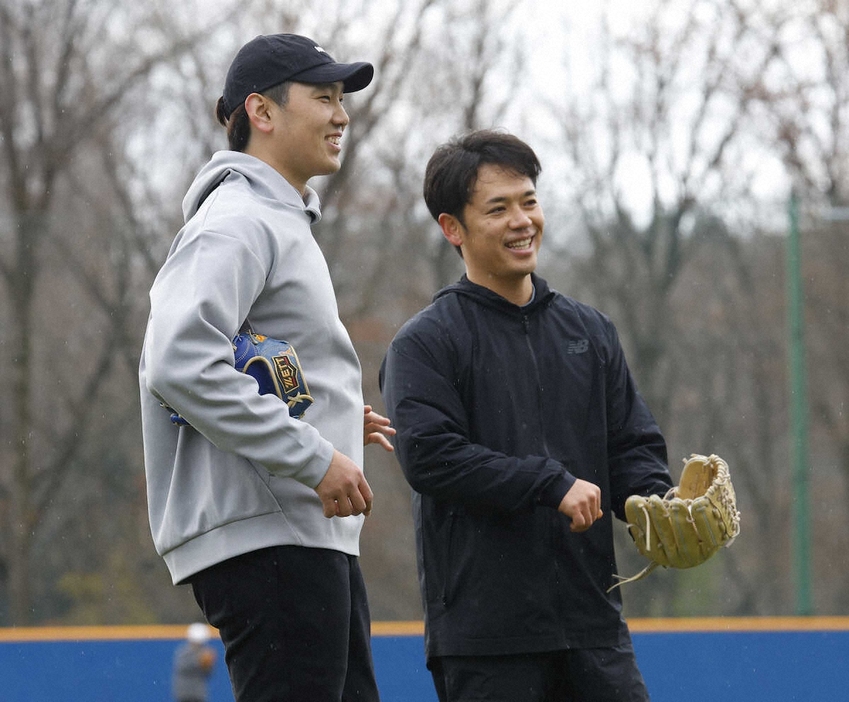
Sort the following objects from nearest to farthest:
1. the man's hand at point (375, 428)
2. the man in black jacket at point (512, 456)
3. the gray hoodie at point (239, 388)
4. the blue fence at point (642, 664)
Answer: the gray hoodie at point (239, 388)
the man in black jacket at point (512, 456)
the man's hand at point (375, 428)
the blue fence at point (642, 664)

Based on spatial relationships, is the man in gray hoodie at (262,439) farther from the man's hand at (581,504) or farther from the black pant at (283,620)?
the man's hand at (581,504)

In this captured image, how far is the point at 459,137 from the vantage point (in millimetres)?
3395

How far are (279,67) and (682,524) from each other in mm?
1387

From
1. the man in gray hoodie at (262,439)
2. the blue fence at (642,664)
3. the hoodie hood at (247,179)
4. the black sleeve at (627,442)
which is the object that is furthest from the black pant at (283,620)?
the blue fence at (642,664)

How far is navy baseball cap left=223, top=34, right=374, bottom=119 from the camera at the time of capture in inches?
112

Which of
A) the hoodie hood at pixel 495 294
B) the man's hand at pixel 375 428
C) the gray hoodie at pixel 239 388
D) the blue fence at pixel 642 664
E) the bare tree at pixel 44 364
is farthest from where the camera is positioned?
the bare tree at pixel 44 364

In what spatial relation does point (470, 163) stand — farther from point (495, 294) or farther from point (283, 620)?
point (283, 620)

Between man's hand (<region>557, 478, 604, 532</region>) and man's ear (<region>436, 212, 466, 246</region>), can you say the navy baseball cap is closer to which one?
man's ear (<region>436, 212, 466, 246</region>)

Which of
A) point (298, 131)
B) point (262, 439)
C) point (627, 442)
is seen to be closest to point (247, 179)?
point (298, 131)

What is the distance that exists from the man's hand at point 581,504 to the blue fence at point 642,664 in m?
3.54

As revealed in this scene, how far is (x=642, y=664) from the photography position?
244 inches

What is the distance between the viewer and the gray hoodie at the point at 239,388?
2.47m

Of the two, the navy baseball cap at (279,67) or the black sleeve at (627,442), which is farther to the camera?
the black sleeve at (627,442)

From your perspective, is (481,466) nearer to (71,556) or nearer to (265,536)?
(265,536)
